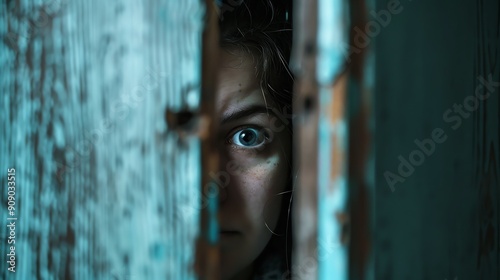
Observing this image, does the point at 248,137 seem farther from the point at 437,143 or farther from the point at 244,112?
the point at 437,143

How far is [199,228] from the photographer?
25.0 inches

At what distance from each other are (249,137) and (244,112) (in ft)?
0.19

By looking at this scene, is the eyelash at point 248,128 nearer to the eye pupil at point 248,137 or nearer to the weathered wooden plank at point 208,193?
the eye pupil at point 248,137

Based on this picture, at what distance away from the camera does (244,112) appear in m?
1.19

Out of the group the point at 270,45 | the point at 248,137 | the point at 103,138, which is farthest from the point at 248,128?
the point at 103,138

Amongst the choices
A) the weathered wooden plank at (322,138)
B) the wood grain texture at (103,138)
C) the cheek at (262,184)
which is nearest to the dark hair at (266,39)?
the cheek at (262,184)

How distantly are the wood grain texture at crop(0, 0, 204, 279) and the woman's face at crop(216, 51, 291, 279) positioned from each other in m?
0.42

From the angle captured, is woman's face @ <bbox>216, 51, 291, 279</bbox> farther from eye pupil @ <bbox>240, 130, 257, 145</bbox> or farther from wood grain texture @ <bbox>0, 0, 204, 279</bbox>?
wood grain texture @ <bbox>0, 0, 204, 279</bbox>

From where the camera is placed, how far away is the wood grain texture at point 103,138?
2.15 feet

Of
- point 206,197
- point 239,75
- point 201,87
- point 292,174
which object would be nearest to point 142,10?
point 201,87

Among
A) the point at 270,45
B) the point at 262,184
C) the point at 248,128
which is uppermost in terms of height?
the point at 270,45

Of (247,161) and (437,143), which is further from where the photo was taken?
(247,161)

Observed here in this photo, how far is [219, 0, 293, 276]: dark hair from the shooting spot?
4.04 ft

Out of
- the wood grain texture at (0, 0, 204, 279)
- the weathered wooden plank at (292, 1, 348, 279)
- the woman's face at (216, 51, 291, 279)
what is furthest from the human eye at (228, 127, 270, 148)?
the weathered wooden plank at (292, 1, 348, 279)
